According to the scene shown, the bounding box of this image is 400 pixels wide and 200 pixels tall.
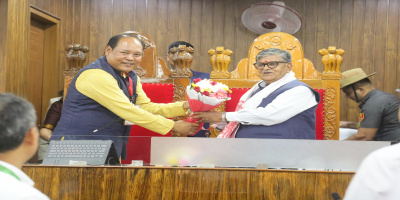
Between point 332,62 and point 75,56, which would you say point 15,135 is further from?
point 332,62

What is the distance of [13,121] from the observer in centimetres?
111

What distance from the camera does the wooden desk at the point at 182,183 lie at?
6.68 ft

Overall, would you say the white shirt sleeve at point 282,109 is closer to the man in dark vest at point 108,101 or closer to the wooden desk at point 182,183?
the man in dark vest at point 108,101

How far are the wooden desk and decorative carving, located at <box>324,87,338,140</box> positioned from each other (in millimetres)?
1457

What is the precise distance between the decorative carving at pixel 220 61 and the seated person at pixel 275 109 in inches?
22.3

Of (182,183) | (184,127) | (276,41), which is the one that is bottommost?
(182,183)

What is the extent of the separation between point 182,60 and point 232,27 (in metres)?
1.91

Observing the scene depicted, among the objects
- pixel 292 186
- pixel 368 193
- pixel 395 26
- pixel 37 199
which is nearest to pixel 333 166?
pixel 292 186

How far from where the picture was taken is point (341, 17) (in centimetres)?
513

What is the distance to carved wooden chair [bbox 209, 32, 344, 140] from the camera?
3.45 m

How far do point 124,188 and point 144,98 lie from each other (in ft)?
4.11

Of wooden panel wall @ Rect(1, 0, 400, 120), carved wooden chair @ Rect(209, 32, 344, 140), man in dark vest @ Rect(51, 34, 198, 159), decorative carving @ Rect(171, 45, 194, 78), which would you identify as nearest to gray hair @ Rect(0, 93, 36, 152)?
man in dark vest @ Rect(51, 34, 198, 159)

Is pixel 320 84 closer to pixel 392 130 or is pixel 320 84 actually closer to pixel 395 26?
pixel 392 130

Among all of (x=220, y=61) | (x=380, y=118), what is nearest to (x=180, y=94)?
(x=220, y=61)
